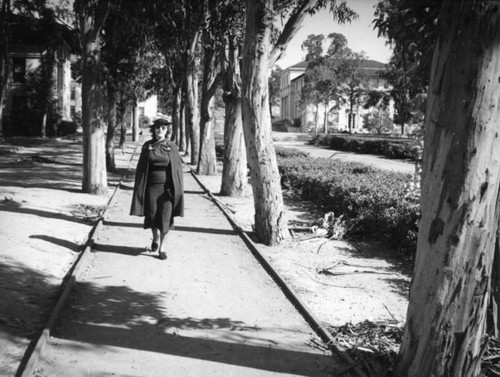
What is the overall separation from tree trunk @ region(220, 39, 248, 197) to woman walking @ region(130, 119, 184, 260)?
603 centimetres

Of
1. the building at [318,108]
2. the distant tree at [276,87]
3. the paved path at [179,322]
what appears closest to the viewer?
the paved path at [179,322]

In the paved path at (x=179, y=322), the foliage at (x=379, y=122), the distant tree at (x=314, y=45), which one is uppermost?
the distant tree at (x=314, y=45)

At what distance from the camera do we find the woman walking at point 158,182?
7012mm

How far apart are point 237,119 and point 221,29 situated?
2746mm

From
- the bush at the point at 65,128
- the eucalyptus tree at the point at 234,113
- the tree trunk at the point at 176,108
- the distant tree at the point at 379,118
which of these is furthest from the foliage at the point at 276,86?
the eucalyptus tree at the point at 234,113

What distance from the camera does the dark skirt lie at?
23.1 feet

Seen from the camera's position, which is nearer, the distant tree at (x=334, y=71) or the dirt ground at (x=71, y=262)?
the dirt ground at (x=71, y=262)

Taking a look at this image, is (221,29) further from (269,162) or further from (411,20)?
(411,20)

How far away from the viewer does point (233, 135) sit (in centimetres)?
1341

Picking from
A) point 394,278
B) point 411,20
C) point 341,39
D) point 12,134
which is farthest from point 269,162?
point 341,39

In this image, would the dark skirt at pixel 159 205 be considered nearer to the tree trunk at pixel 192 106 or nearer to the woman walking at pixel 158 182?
the woman walking at pixel 158 182

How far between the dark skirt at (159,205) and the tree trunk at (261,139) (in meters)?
1.89

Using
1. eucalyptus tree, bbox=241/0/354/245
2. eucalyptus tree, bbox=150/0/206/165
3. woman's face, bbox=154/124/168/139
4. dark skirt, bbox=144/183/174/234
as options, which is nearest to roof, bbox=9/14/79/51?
eucalyptus tree, bbox=150/0/206/165

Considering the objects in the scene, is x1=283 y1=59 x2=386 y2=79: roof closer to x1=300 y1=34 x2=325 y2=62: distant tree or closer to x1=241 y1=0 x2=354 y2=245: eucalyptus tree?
x1=300 y1=34 x2=325 y2=62: distant tree
